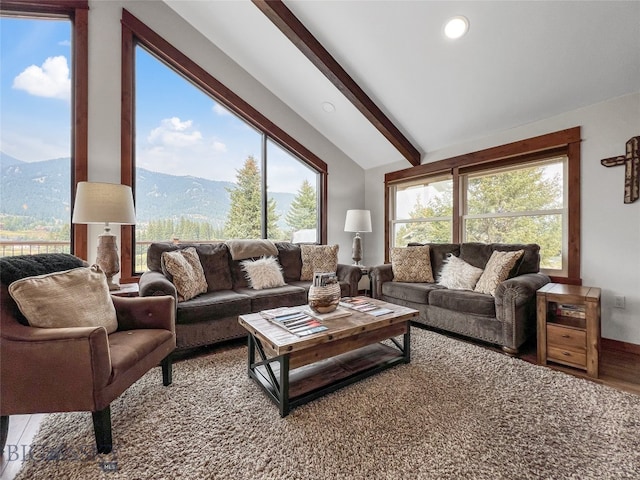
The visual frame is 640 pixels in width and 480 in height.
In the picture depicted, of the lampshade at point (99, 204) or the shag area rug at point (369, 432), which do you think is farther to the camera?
the lampshade at point (99, 204)

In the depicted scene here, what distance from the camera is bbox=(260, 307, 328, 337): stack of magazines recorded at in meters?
1.69

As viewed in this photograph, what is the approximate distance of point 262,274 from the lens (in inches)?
120

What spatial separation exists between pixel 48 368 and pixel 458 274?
3.22 m

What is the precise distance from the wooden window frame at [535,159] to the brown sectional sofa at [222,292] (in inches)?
74.4

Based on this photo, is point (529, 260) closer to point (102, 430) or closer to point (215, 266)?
point (215, 266)

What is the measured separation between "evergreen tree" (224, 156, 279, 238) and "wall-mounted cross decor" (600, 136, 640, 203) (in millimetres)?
3824

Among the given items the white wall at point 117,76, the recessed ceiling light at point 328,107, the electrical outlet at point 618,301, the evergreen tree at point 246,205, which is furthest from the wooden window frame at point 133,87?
the electrical outlet at point 618,301

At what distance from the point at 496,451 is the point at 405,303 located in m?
1.90

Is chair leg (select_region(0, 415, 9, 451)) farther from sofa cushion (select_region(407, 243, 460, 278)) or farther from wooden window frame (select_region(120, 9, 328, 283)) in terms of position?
sofa cushion (select_region(407, 243, 460, 278))

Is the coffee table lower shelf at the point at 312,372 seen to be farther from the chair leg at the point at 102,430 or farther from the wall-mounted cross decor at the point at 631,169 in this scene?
the wall-mounted cross decor at the point at 631,169

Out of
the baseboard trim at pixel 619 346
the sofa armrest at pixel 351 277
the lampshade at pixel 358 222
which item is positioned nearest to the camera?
the baseboard trim at pixel 619 346

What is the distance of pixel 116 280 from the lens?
296cm

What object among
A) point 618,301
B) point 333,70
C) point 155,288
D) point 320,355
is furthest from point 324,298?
point 618,301

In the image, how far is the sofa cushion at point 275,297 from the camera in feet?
8.70
